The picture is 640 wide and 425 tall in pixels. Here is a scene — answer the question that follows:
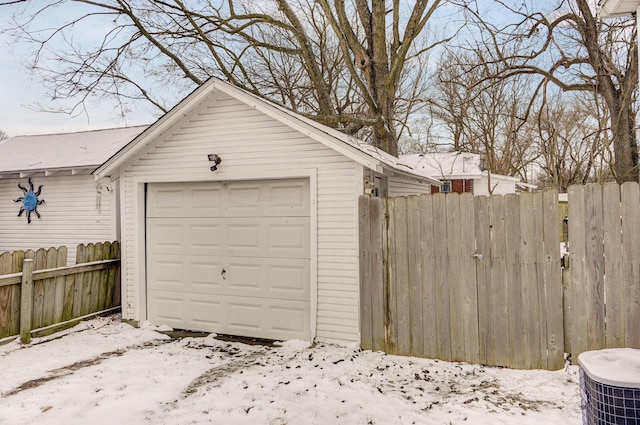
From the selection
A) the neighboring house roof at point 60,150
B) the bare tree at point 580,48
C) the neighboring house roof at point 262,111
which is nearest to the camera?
the neighboring house roof at point 262,111

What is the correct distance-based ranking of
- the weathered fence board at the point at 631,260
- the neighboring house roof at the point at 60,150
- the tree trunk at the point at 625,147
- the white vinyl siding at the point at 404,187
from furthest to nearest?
the neighboring house roof at the point at 60,150 → the tree trunk at the point at 625,147 → the white vinyl siding at the point at 404,187 → the weathered fence board at the point at 631,260

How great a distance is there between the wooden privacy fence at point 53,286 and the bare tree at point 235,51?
5373mm

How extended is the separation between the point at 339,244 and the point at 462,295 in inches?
69.7

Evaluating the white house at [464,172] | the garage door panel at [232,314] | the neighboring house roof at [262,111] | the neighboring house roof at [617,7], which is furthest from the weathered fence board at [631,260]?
the white house at [464,172]

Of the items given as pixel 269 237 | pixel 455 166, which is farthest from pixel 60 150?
pixel 455 166

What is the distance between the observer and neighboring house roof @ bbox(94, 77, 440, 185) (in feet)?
18.1

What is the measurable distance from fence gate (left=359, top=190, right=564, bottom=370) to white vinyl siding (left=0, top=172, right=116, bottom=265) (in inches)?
274

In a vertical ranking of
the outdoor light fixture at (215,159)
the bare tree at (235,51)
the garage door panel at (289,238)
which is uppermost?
the bare tree at (235,51)

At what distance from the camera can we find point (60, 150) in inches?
456

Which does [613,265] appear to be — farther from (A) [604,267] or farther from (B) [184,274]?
(B) [184,274]

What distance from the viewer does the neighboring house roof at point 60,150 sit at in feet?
33.5

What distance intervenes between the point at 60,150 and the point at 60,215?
7.10ft

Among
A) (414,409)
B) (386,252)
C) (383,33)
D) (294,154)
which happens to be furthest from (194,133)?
(383,33)

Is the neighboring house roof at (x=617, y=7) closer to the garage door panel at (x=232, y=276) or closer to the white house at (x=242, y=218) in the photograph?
the white house at (x=242, y=218)
